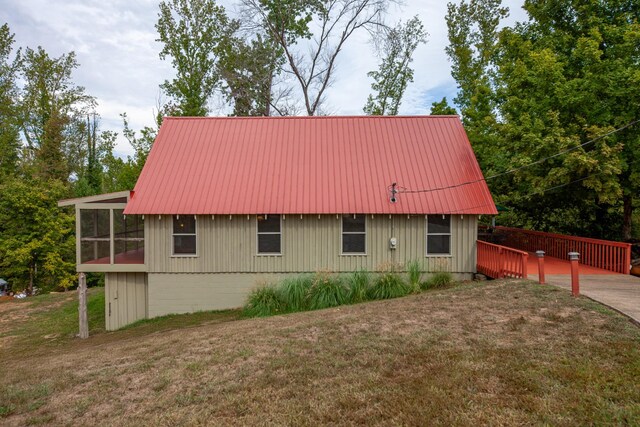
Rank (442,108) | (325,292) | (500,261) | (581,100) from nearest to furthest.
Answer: (500,261)
(325,292)
(581,100)
(442,108)

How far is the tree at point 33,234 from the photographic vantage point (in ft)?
75.7

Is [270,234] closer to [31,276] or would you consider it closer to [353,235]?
[353,235]

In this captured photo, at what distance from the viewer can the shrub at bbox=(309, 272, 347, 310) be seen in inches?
452

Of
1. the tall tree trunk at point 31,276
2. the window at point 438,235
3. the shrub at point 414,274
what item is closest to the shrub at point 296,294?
the shrub at point 414,274

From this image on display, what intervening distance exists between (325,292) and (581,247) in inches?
352

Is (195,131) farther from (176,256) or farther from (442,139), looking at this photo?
(442,139)

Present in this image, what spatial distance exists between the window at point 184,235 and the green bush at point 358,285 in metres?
5.40

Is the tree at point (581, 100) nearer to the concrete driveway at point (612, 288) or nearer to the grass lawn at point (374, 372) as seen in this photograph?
the concrete driveway at point (612, 288)

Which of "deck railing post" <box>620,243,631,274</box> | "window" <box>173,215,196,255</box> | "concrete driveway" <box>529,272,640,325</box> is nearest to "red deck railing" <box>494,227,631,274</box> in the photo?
"deck railing post" <box>620,243,631,274</box>

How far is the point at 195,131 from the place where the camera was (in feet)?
50.2

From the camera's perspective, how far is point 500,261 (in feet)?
37.3

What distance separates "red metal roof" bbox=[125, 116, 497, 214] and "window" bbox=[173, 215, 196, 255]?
57 cm

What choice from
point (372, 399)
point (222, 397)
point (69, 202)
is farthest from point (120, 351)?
point (69, 202)

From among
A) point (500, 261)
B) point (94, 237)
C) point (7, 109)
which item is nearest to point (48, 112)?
point (7, 109)
